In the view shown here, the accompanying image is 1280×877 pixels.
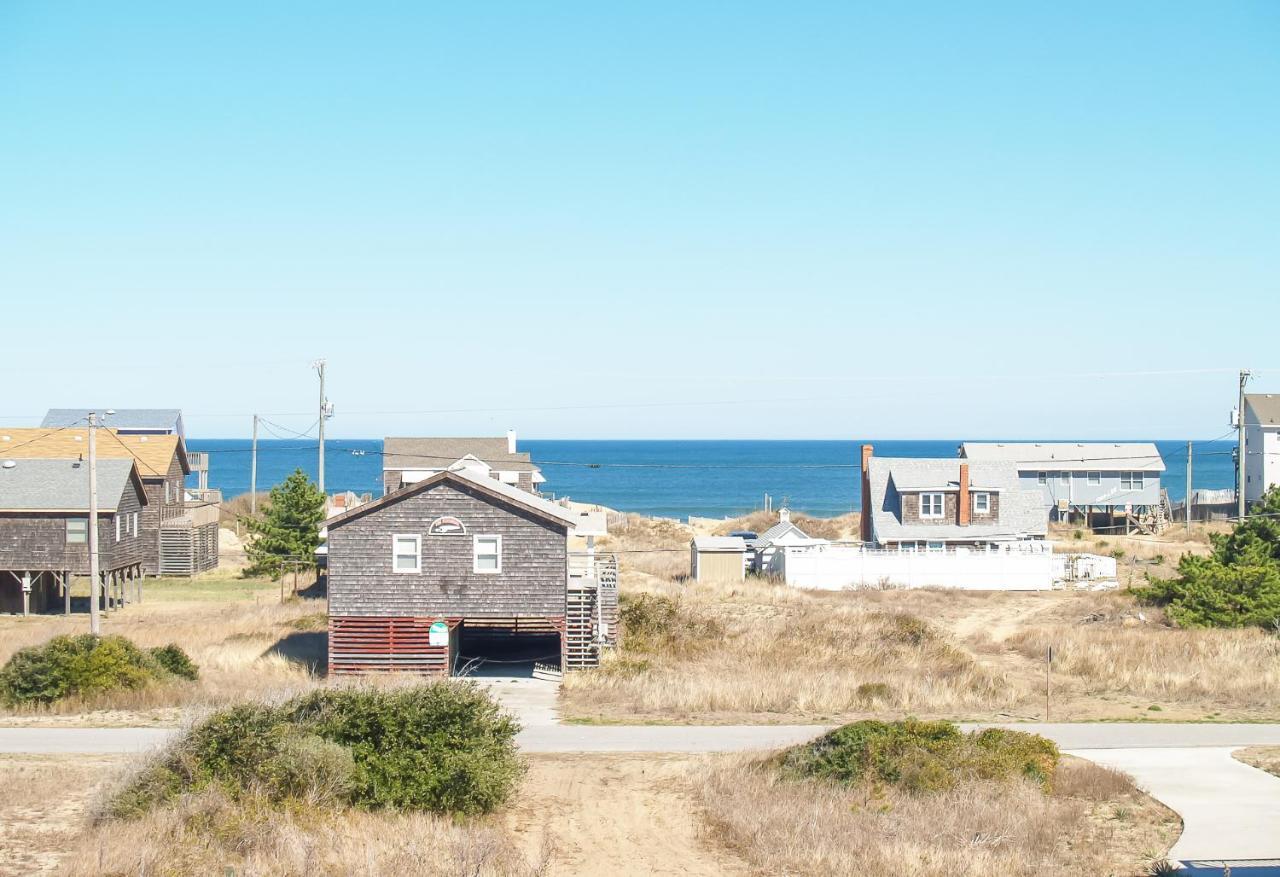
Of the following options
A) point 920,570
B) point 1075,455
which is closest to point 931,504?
point 920,570

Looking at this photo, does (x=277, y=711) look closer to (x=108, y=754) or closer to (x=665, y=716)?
(x=108, y=754)

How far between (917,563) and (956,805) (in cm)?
3376

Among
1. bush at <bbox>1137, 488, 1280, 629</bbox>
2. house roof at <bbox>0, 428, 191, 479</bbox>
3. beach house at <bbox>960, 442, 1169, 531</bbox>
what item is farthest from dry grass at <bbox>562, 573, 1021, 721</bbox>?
beach house at <bbox>960, 442, 1169, 531</bbox>

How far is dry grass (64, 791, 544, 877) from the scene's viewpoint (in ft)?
52.6

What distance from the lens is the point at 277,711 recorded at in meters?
20.6

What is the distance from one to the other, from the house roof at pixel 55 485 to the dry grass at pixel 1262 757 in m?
41.5

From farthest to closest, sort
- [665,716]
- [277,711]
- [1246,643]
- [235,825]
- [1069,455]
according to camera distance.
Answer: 1. [1069,455]
2. [1246,643]
3. [665,716]
4. [277,711]
5. [235,825]

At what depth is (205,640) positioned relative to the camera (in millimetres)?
38875

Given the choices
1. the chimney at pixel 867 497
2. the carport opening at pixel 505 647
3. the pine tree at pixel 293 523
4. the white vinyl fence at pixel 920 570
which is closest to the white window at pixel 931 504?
the chimney at pixel 867 497

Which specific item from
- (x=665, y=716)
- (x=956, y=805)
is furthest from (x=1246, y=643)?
(x=956, y=805)

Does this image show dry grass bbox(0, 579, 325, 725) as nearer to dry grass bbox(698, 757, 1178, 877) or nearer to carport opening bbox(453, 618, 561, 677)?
carport opening bbox(453, 618, 561, 677)

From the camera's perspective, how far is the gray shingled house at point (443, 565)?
3381cm

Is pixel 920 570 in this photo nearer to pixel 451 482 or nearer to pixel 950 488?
pixel 950 488

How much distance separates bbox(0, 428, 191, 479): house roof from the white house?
68.0 meters
